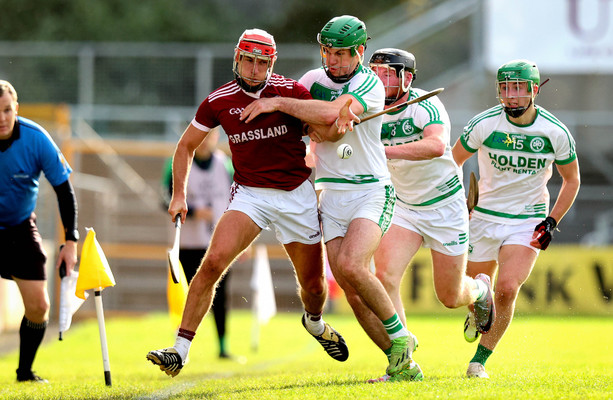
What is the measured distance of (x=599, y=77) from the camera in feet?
69.1

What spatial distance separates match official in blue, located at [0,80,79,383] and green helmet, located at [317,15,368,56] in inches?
102

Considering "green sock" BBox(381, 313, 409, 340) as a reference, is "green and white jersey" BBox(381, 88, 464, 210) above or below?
above

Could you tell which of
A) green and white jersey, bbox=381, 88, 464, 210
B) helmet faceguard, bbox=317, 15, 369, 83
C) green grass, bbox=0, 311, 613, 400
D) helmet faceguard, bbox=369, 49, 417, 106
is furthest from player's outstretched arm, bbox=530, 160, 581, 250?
helmet faceguard, bbox=317, 15, 369, 83

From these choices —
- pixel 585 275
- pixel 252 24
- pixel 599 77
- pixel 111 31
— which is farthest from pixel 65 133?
pixel 252 24

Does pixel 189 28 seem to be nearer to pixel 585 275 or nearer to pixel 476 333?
pixel 585 275

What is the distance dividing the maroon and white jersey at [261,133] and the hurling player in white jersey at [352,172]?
139 millimetres

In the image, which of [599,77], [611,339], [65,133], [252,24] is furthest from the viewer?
[252,24]

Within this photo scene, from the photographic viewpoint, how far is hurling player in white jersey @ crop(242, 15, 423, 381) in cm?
712

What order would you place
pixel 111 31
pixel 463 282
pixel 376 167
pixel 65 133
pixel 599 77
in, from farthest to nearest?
pixel 111 31 < pixel 599 77 < pixel 65 133 < pixel 463 282 < pixel 376 167

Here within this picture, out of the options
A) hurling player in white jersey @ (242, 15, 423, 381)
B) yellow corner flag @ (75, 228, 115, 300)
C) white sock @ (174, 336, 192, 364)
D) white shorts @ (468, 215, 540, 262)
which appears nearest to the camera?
white sock @ (174, 336, 192, 364)

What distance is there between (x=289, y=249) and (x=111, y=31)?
2438 centimetres

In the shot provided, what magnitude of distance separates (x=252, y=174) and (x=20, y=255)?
2386 millimetres

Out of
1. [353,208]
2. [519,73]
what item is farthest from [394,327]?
[519,73]

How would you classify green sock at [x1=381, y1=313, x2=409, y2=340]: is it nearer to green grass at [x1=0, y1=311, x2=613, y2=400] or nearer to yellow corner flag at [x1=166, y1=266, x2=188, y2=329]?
green grass at [x1=0, y1=311, x2=613, y2=400]
